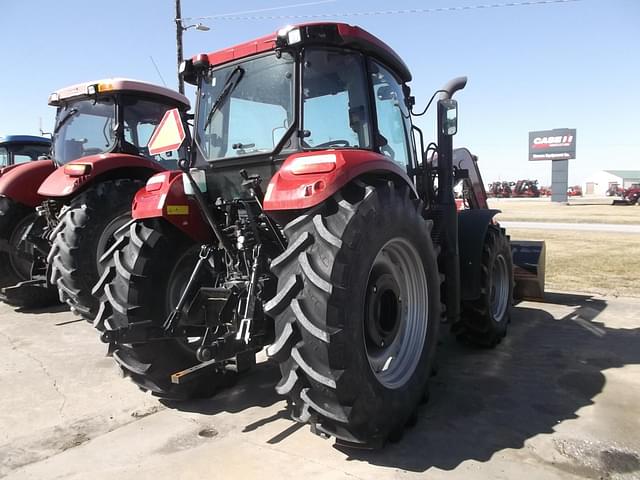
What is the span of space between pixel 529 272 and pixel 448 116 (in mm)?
3177

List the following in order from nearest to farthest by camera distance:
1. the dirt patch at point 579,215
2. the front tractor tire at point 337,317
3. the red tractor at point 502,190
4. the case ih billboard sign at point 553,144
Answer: the front tractor tire at point 337,317, the dirt patch at point 579,215, the case ih billboard sign at point 553,144, the red tractor at point 502,190

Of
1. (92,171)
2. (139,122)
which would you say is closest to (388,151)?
(92,171)

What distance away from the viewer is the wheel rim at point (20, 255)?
23.6 feet

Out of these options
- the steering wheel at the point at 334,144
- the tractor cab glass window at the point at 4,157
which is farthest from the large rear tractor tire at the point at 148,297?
the tractor cab glass window at the point at 4,157

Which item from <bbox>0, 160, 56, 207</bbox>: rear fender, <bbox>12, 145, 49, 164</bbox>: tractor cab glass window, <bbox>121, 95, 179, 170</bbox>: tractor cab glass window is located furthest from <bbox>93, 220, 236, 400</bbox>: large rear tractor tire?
<bbox>12, 145, 49, 164</bbox>: tractor cab glass window

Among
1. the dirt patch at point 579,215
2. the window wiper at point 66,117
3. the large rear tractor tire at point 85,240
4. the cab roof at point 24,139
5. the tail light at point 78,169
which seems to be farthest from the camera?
the dirt patch at point 579,215

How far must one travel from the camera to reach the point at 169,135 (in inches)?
133

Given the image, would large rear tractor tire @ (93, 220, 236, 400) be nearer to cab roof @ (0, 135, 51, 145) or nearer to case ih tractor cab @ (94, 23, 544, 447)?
case ih tractor cab @ (94, 23, 544, 447)

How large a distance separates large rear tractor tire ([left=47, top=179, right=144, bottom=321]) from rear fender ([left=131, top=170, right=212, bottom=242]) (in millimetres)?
1558

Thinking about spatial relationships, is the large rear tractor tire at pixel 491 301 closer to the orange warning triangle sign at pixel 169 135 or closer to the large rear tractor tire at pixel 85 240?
the orange warning triangle sign at pixel 169 135

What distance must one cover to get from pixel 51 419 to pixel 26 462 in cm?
62

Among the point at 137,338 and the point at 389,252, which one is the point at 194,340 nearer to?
the point at 137,338

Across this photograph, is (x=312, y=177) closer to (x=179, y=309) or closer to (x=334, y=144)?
(x=334, y=144)

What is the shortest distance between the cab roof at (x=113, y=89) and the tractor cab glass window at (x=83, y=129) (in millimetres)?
156
